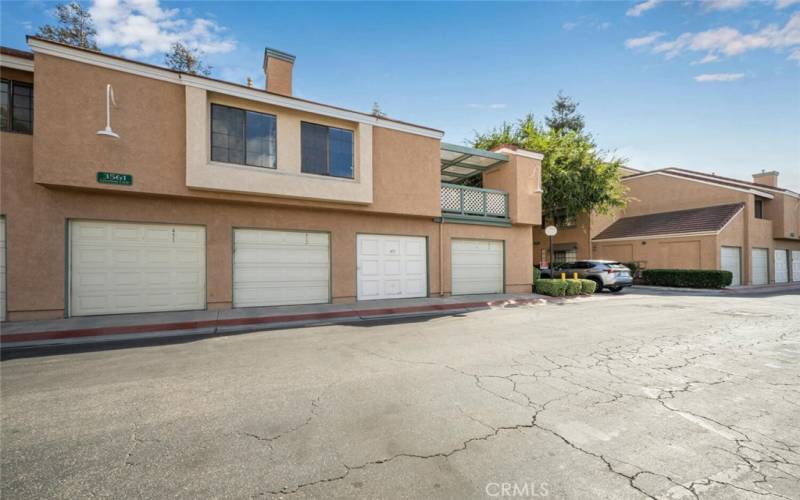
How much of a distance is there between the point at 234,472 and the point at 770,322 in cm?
1229

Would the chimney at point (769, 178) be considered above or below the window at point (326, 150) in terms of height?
above

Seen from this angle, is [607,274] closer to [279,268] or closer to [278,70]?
[279,268]

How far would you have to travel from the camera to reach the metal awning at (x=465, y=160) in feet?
46.3

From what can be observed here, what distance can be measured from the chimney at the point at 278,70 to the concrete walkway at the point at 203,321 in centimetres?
752

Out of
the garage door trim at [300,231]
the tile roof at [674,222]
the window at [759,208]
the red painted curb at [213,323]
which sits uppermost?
the window at [759,208]

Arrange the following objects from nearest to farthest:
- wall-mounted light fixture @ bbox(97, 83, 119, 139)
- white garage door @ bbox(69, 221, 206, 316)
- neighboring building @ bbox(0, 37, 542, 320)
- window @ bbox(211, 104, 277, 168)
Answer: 1. wall-mounted light fixture @ bbox(97, 83, 119, 139)
2. neighboring building @ bbox(0, 37, 542, 320)
3. white garage door @ bbox(69, 221, 206, 316)
4. window @ bbox(211, 104, 277, 168)

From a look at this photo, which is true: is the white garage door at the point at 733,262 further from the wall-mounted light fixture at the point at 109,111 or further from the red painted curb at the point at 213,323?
the wall-mounted light fixture at the point at 109,111

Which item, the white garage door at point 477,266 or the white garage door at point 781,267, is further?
the white garage door at point 781,267

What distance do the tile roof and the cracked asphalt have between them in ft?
64.9

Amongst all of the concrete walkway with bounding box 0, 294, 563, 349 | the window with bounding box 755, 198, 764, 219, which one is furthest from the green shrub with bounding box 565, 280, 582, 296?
the window with bounding box 755, 198, 764, 219

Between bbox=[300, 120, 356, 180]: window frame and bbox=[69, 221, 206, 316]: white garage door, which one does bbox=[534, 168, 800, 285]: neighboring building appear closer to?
bbox=[300, 120, 356, 180]: window frame

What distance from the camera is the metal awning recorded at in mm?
14117

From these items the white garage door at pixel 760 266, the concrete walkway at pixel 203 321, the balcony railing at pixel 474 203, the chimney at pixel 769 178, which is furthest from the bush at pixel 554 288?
the chimney at pixel 769 178

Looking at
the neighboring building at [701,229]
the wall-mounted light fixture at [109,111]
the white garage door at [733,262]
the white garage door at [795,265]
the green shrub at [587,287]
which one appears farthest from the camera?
the white garage door at [795,265]
